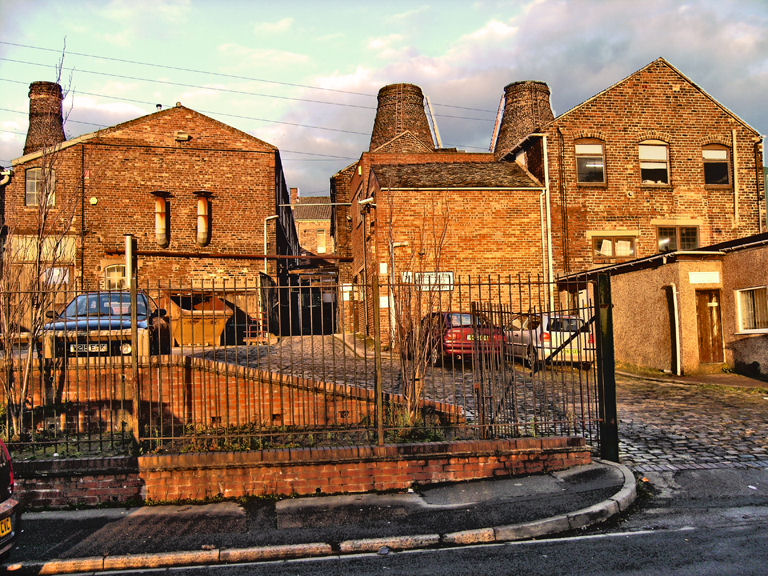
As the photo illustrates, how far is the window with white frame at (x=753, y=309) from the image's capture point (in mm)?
15766

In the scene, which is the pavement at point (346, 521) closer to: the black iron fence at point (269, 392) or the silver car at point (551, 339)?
the black iron fence at point (269, 392)

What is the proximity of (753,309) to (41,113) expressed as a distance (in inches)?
1566

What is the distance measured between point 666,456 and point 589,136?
689 inches

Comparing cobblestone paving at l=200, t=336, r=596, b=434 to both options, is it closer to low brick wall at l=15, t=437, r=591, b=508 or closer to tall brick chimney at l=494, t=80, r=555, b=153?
low brick wall at l=15, t=437, r=591, b=508

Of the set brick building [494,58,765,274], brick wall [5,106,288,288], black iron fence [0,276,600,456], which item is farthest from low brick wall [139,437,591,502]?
brick wall [5,106,288,288]

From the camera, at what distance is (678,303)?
54.7 ft

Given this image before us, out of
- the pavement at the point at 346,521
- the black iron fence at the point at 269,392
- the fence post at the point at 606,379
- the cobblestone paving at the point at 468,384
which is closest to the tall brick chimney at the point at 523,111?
the cobblestone paving at the point at 468,384

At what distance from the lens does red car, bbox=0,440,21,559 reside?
483 cm

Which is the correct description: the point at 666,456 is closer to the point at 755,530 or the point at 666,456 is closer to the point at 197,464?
the point at 755,530

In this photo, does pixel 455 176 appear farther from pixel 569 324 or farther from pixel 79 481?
pixel 79 481

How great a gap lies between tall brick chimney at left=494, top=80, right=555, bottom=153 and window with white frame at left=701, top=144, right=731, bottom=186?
43.1 ft

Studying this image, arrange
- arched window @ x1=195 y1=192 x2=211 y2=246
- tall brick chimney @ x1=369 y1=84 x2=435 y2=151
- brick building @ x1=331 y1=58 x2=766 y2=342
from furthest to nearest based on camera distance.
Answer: tall brick chimney @ x1=369 y1=84 x2=435 y2=151, arched window @ x1=195 y1=192 x2=211 y2=246, brick building @ x1=331 y1=58 x2=766 y2=342

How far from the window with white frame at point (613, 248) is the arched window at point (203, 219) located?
16236 millimetres

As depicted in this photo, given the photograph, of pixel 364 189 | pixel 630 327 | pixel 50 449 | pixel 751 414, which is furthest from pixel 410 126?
pixel 50 449
